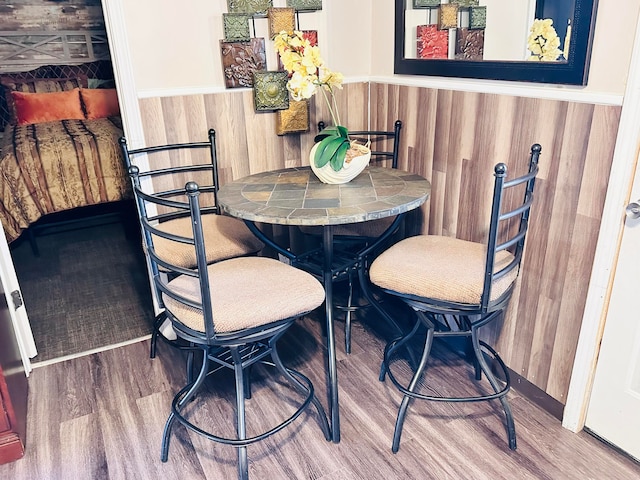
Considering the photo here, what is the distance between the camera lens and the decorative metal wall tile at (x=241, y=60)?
222 cm

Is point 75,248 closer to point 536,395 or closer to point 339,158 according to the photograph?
point 339,158

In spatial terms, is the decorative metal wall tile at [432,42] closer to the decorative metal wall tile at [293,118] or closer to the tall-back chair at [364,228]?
the tall-back chair at [364,228]

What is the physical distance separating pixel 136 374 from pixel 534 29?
210cm

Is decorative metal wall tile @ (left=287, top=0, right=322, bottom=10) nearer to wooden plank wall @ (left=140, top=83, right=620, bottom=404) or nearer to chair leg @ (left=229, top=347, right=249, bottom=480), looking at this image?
wooden plank wall @ (left=140, top=83, right=620, bottom=404)

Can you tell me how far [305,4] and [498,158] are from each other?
3.79ft

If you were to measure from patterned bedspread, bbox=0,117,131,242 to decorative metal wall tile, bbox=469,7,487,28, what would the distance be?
8.39 ft

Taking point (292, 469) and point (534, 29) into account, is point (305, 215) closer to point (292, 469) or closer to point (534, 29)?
point (292, 469)

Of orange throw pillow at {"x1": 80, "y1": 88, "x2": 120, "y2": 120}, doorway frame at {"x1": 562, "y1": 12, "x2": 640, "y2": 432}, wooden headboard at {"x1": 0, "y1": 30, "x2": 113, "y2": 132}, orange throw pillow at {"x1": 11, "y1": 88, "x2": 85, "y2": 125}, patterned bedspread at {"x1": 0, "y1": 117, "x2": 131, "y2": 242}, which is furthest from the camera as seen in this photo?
wooden headboard at {"x1": 0, "y1": 30, "x2": 113, "y2": 132}

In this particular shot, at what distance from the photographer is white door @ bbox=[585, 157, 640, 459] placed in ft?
4.99

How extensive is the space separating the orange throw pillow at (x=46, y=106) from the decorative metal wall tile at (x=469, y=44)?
3.81 m

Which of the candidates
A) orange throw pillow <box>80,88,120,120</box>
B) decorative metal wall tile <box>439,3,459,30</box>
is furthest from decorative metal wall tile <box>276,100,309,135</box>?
orange throw pillow <box>80,88,120,120</box>

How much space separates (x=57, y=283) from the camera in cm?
316

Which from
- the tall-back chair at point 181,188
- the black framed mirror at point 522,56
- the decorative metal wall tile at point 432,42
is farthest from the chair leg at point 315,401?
the decorative metal wall tile at point 432,42

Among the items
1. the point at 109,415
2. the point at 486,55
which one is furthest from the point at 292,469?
the point at 486,55
